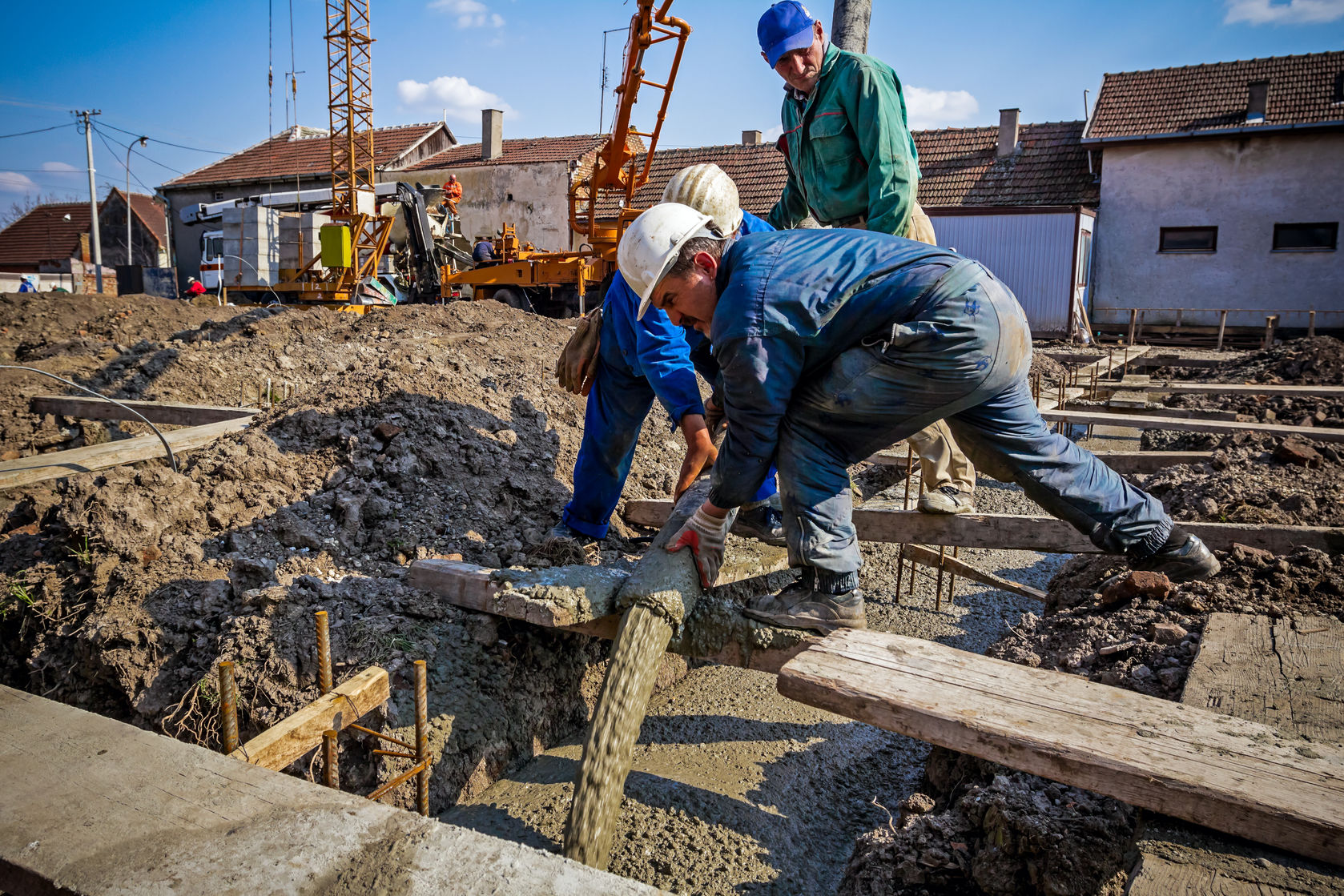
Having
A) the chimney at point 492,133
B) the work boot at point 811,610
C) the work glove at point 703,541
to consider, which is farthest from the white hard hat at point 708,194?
the chimney at point 492,133

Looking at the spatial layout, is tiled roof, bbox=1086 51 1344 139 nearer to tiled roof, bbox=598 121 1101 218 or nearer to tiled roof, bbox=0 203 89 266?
tiled roof, bbox=598 121 1101 218

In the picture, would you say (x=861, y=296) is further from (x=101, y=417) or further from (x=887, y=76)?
(x=101, y=417)

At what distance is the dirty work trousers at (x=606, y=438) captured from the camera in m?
3.51

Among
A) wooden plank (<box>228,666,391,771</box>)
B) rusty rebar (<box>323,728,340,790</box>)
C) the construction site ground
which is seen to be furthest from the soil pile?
rusty rebar (<box>323,728,340,790</box>)

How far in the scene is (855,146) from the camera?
10.6 ft

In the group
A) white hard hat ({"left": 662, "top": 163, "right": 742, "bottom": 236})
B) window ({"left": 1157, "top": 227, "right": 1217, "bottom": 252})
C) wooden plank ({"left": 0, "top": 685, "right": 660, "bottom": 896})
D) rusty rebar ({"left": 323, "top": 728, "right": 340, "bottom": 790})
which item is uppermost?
window ({"left": 1157, "top": 227, "right": 1217, "bottom": 252})

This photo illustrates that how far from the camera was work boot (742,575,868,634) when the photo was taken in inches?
93.4

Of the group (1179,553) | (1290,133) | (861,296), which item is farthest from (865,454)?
(1290,133)

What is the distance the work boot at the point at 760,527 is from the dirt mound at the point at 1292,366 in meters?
8.60

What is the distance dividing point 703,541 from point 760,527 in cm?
53

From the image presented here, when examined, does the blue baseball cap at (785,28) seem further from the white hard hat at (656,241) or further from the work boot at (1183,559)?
the work boot at (1183,559)

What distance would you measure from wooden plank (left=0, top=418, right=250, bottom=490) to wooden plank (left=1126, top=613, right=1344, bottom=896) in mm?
4232

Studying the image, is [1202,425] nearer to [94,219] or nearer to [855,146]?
[855,146]

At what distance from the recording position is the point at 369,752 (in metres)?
2.47
